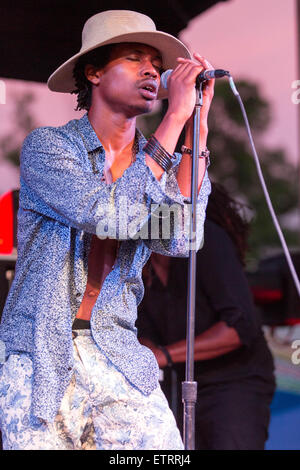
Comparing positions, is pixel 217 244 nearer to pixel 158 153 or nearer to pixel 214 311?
pixel 214 311

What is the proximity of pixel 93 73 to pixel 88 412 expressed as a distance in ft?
3.49

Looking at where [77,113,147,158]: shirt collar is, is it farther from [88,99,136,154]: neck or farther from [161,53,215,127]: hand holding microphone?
[161,53,215,127]: hand holding microphone

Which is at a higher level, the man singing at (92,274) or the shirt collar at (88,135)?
the shirt collar at (88,135)

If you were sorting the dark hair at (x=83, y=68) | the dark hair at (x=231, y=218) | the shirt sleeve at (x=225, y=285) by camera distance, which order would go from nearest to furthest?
the dark hair at (x=83, y=68) < the shirt sleeve at (x=225, y=285) < the dark hair at (x=231, y=218)

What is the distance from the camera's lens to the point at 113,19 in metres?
2.37

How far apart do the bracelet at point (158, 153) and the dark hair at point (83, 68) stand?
45 cm

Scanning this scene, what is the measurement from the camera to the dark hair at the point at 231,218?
13.3ft

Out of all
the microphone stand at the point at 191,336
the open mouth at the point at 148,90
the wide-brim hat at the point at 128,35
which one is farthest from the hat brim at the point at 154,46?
the microphone stand at the point at 191,336

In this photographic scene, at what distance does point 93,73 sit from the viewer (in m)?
2.43

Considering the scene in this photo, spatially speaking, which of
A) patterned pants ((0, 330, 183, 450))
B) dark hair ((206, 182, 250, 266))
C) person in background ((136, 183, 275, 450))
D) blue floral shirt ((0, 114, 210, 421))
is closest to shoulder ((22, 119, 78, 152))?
blue floral shirt ((0, 114, 210, 421))

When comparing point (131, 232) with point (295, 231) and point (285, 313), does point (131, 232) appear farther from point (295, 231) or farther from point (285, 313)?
point (295, 231)

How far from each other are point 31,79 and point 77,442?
7.35 ft

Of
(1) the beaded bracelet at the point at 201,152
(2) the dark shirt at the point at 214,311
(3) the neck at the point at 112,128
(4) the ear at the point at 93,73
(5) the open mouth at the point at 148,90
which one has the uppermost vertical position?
(4) the ear at the point at 93,73

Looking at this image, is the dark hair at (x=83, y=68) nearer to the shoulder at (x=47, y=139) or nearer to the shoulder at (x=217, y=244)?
the shoulder at (x=47, y=139)
